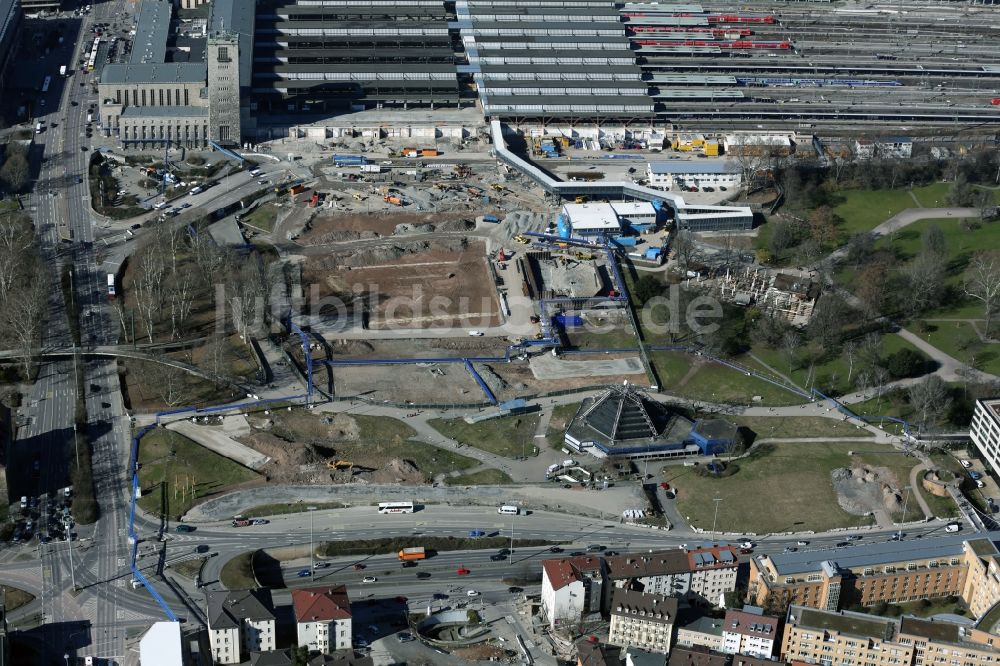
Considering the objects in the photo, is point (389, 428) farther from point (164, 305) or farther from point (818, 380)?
point (818, 380)

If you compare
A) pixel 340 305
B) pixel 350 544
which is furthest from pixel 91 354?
pixel 350 544

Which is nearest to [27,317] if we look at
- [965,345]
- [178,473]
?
[178,473]

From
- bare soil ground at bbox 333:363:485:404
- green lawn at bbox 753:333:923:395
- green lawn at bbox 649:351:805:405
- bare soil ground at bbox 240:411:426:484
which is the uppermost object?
green lawn at bbox 753:333:923:395

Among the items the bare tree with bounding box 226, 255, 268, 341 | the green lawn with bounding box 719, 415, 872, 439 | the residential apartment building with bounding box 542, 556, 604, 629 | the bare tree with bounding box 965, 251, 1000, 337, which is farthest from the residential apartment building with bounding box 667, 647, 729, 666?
the bare tree with bounding box 965, 251, 1000, 337

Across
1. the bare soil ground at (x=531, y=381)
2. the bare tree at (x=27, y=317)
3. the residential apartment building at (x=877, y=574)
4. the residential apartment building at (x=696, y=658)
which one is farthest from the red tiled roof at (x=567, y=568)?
the bare tree at (x=27, y=317)

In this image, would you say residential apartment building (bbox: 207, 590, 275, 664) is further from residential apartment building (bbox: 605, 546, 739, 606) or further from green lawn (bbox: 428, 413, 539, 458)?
green lawn (bbox: 428, 413, 539, 458)

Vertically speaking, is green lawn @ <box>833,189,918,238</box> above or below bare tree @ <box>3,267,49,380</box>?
above
